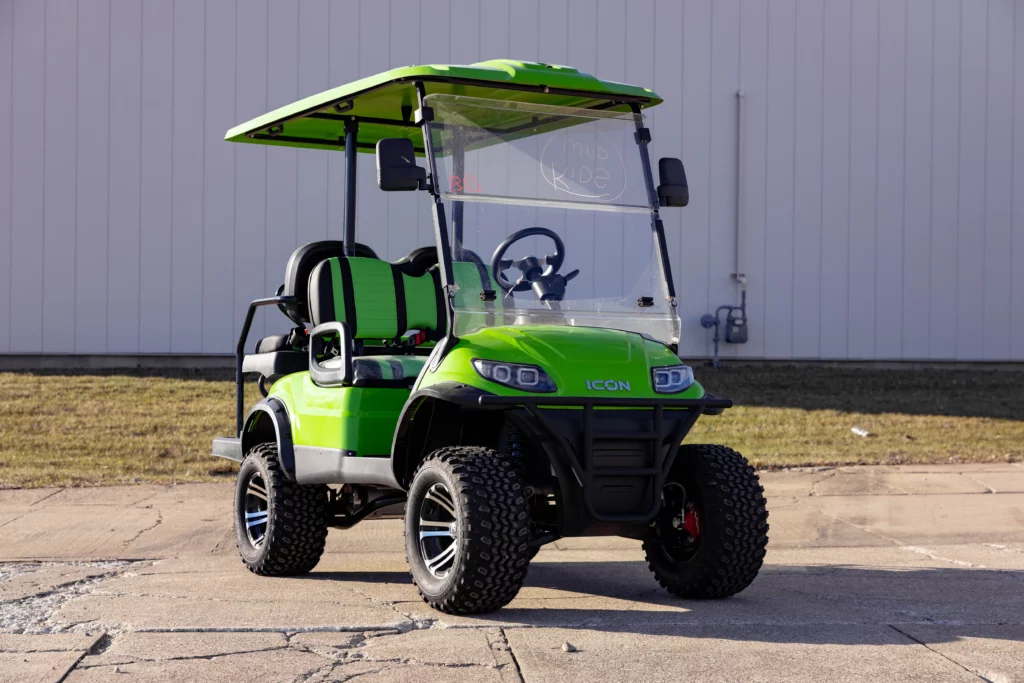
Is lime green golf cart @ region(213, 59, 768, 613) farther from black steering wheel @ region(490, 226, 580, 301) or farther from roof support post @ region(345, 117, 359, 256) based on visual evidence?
roof support post @ region(345, 117, 359, 256)

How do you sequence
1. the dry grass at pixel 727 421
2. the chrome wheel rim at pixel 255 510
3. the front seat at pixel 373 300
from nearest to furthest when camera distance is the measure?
the front seat at pixel 373 300, the chrome wheel rim at pixel 255 510, the dry grass at pixel 727 421

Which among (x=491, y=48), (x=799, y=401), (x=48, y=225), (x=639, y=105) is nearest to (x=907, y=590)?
(x=639, y=105)

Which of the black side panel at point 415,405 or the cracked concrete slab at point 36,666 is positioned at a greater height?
the black side panel at point 415,405

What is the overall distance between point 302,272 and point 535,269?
164cm

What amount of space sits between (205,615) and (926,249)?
40.2 ft

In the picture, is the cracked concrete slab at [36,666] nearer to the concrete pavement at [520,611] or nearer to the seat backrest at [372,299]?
the concrete pavement at [520,611]

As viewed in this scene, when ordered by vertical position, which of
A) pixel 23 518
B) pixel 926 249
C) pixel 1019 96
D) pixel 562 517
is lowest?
pixel 23 518

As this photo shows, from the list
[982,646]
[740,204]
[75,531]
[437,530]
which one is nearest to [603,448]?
[437,530]

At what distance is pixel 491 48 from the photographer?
1440 centimetres

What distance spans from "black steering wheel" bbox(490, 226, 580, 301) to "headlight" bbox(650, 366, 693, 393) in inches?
24.2

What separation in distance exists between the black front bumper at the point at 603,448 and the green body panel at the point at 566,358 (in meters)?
0.06

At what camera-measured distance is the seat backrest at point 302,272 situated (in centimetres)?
645

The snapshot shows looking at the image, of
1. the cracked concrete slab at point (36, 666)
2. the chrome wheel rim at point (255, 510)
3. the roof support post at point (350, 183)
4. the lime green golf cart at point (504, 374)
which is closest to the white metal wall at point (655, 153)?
the roof support post at point (350, 183)

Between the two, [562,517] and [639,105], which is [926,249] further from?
[562,517]
